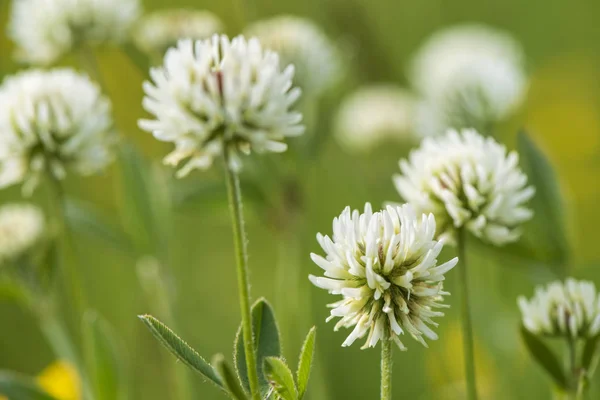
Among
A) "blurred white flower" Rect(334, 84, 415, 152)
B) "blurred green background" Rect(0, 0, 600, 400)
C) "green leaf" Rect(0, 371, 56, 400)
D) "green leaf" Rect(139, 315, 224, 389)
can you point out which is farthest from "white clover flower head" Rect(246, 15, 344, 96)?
"green leaf" Rect(139, 315, 224, 389)

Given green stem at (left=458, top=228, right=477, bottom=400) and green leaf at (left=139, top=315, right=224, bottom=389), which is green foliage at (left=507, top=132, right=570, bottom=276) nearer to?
green stem at (left=458, top=228, right=477, bottom=400)

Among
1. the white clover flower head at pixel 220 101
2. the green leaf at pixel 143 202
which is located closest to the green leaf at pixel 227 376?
the white clover flower head at pixel 220 101

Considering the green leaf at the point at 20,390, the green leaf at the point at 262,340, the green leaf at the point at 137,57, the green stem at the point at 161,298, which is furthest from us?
the green leaf at the point at 137,57

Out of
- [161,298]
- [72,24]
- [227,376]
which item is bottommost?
[227,376]

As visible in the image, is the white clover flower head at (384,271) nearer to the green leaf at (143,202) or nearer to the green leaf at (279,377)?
the green leaf at (279,377)

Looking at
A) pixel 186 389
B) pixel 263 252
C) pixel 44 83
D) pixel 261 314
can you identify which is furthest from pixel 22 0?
pixel 263 252

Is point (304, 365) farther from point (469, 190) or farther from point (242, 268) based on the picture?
point (469, 190)

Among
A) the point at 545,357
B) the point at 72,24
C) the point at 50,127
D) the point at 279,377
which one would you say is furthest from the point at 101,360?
the point at 72,24
